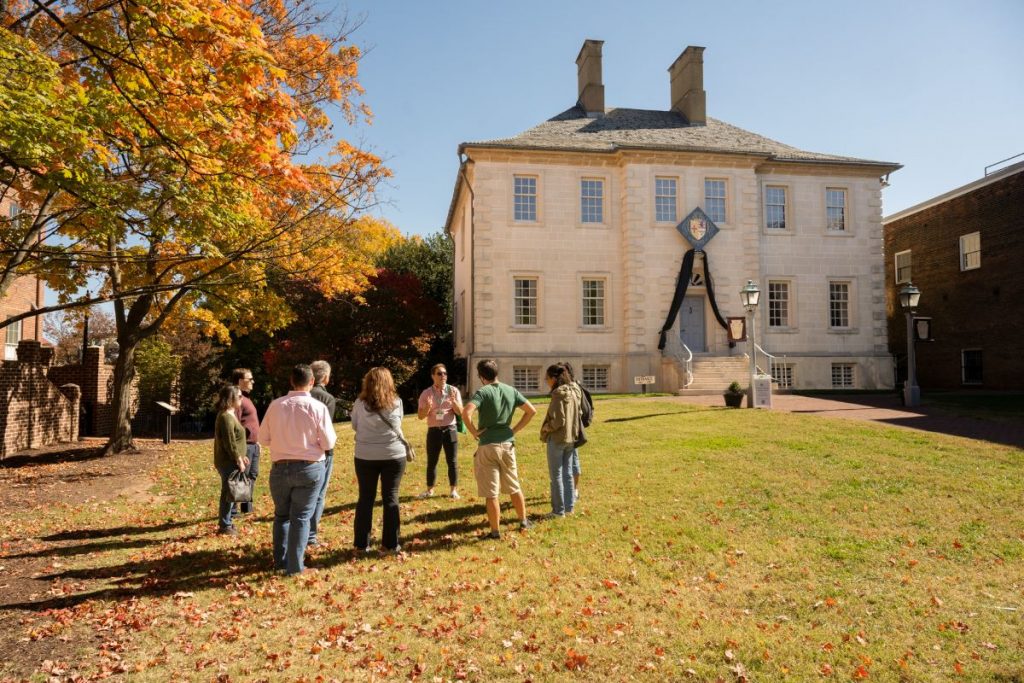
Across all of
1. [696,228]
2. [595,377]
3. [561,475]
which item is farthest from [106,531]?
[696,228]

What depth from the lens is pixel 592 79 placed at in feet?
93.0

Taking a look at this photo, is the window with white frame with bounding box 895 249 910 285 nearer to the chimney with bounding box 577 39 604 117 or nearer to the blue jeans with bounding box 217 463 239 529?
the chimney with bounding box 577 39 604 117

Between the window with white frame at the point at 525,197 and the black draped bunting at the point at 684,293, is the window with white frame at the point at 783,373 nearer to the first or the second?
the black draped bunting at the point at 684,293

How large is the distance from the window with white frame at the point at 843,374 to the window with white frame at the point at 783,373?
2009 millimetres

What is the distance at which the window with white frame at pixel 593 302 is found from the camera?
25969 millimetres

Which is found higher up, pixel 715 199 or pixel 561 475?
pixel 715 199

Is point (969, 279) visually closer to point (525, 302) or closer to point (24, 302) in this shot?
point (525, 302)

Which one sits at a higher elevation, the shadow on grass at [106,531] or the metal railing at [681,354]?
the metal railing at [681,354]

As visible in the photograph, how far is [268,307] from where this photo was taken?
17.3 m

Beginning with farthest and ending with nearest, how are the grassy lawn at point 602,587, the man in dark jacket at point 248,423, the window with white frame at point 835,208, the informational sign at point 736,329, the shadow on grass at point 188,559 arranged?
the window with white frame at point 835,208 → the informational sign at point 736,329 → the man in dark jacket at point 248,423 → the shadow on grass at point 188,559 → the grassy lawn at point 602,587

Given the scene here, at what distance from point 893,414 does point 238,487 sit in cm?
1552

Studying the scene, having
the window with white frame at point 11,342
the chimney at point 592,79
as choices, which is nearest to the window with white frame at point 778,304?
the chimney at point 592,79

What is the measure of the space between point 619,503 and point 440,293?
28.9 meters

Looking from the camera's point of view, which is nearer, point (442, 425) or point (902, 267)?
point (442, 425)
